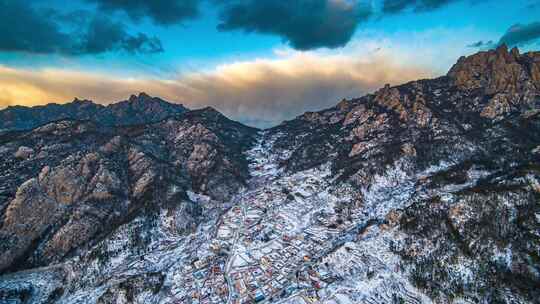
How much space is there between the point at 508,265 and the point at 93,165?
200m

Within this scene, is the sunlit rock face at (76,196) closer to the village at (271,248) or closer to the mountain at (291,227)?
the mountain at (291,227)

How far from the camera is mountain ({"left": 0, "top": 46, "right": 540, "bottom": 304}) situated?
3858 inches

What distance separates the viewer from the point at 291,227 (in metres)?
143

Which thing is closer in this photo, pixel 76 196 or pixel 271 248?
pixel 271 248

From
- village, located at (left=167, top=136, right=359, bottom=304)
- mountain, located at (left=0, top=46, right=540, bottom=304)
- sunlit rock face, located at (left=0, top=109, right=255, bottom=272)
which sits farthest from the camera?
sunlit rock face, located at (left=0, top=109, right=255, bottom=272)

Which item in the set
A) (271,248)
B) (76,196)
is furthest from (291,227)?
(76,196)

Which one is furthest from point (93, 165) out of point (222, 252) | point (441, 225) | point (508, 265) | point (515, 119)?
point (515, 119)

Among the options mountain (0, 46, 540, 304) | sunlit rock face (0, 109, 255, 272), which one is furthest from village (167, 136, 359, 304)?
sunlit rock face (0, 109, 255, 272)

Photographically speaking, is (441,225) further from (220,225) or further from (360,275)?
(220,225)

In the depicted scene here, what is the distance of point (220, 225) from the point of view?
482 ft

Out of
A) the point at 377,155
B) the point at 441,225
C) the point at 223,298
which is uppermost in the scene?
the point at 377,155

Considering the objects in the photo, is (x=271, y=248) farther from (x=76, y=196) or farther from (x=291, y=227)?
(x=76, y=196)

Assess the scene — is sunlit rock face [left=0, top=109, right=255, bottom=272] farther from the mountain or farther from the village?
the village

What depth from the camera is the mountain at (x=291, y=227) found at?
98.0 metres
